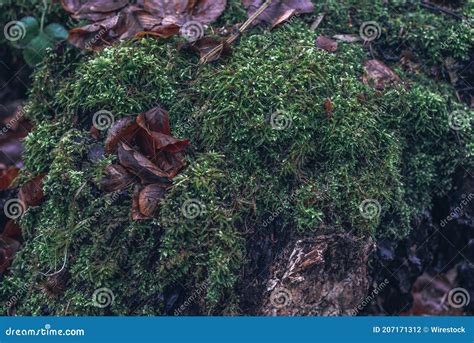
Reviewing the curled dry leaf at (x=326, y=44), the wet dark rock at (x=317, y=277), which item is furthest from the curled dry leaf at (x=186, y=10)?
the wet dark rock at (x=317, y=277)

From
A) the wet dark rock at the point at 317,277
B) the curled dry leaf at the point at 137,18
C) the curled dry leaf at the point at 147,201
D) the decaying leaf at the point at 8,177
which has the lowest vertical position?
the decaying leaf at the point at 8,177

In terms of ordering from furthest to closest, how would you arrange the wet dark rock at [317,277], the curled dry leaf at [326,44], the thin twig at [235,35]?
the curled dry leaf at [326,44] → the thin twig at [235,35] → the wet dark rock at [317,277]

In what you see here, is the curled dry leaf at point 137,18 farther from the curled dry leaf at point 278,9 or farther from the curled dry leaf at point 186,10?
the curled dry leaf at point 278,9

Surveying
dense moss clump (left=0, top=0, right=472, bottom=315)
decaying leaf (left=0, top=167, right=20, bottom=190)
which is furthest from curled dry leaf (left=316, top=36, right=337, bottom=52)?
decaying leaf (left=0, top=167, right=20, bottom=190)

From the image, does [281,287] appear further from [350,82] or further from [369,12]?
[369,12]

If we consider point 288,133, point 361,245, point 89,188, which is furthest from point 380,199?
point 89,188

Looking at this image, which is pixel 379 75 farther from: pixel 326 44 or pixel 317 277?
pixel 317 277

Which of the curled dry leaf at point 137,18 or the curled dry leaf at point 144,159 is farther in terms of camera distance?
the curled dry leaf at point 137,18

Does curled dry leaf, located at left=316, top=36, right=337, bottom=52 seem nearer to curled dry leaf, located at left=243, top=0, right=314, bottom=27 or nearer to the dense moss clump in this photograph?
the dense moss clump
